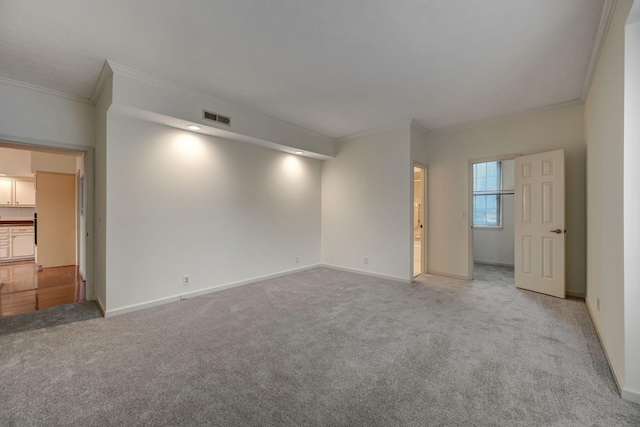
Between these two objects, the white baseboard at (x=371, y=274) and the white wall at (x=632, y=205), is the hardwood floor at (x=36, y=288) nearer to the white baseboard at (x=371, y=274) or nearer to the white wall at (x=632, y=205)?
the white baseboard at (x=371, y=274)

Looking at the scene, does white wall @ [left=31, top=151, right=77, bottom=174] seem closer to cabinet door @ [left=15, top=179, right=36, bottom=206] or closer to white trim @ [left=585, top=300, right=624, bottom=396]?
cabinet door @ [left=15, top=179, right=36, bottom=206]

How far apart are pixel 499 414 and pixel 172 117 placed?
4.11 m

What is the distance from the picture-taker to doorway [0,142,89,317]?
13.1 feet

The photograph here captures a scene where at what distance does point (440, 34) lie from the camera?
2.29 meters

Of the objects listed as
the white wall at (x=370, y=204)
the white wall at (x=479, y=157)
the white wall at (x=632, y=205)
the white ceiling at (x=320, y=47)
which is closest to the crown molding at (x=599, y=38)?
the white ceiling at (x=320, y=47)

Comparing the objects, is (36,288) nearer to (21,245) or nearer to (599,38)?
(21,245)

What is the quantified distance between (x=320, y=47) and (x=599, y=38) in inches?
96.2

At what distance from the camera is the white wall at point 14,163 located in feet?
21.0

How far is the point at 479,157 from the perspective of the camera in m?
4.63

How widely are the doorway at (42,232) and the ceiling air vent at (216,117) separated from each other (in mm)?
1800

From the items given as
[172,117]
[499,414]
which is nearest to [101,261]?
[172,117]

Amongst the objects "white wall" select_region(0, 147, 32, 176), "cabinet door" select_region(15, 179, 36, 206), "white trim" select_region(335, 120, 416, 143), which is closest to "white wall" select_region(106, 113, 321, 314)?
"white trim" select_region(335, 120, 416, 143)

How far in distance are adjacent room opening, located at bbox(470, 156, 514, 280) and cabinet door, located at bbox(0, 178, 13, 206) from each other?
11.4 m

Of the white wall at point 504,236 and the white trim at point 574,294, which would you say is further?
the white wall at point 504,236
